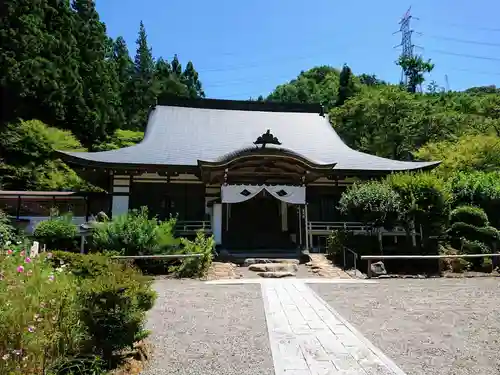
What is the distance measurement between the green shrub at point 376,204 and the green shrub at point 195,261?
14.6ft

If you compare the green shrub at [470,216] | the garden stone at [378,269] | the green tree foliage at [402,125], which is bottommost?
the garden stone at [378,269]

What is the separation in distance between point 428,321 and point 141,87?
123 ft

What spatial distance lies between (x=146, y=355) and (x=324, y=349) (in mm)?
1868

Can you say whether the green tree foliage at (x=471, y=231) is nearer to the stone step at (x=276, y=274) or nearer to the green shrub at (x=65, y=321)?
the stone step at (x=276, y=274)

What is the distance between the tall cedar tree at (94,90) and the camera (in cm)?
2688

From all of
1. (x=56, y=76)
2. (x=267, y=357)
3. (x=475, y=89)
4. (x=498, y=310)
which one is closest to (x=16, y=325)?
(x=267, y=357)

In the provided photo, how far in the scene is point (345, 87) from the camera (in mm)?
38656

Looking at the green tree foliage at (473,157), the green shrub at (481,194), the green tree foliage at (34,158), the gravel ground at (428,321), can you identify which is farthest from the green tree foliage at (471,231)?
the green tree foliage at (34,158)

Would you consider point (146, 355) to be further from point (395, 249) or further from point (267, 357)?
point (395, 249)

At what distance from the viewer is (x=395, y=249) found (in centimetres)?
1177

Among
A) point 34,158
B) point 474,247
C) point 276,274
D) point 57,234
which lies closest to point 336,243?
point 276,274

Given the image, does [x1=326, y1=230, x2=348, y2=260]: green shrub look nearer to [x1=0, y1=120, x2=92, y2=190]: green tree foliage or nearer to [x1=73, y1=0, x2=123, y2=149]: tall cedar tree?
[x1=0, y1=120, x2=92, y2=190]: green tree foliage

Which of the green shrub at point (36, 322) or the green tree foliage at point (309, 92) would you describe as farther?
the green tree foliage at point (309, 92)

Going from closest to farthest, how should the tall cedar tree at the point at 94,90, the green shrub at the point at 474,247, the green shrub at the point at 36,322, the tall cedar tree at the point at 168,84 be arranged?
the green shrub at the point at 36,322 → the green shrub at the point at 474,247 → the tall cedar tree at the point at 94,90 → the tall cedar tree at the point at 168,84
